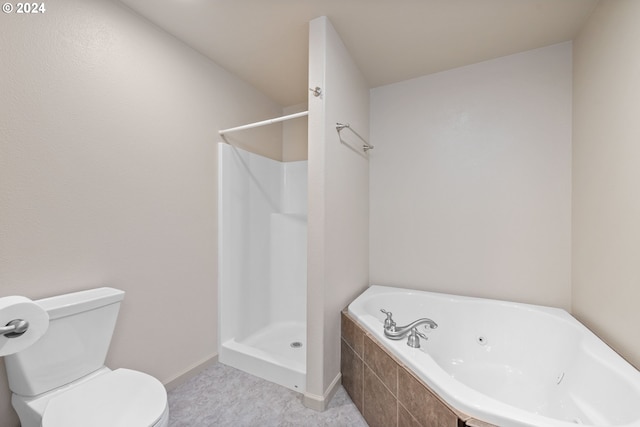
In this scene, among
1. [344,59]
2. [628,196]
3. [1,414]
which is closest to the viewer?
[1,414]

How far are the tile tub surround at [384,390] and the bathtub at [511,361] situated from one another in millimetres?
38

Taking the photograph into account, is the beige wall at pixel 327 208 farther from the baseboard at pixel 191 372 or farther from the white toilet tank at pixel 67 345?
the white toilet tank at pixel 67 345

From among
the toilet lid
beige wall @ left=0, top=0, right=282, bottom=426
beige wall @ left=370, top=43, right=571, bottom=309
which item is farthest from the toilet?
beige wall @ left=370, top=43, right=571, bottom=309

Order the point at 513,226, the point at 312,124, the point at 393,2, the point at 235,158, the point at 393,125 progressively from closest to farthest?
1. the point at 393,2
2. the point at 312,124
3. the point at 513,226
4. the point at 235,158
5. the point at 393,125

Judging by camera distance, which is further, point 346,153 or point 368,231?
point 368,231

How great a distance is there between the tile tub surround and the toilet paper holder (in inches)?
58.9

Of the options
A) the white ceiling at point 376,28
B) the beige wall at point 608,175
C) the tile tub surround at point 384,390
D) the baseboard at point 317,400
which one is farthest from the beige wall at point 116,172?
the beige wall at point 608,175

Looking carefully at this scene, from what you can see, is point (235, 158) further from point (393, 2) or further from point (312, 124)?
point (393, 2)

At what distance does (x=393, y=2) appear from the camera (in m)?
1.50

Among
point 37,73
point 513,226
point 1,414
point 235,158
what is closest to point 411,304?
point 513,226

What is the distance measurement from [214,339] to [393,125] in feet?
7.81

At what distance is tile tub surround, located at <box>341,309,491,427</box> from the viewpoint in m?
1.07

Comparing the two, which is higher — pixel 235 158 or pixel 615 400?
pixel 235 158

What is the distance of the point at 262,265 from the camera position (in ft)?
8.61
